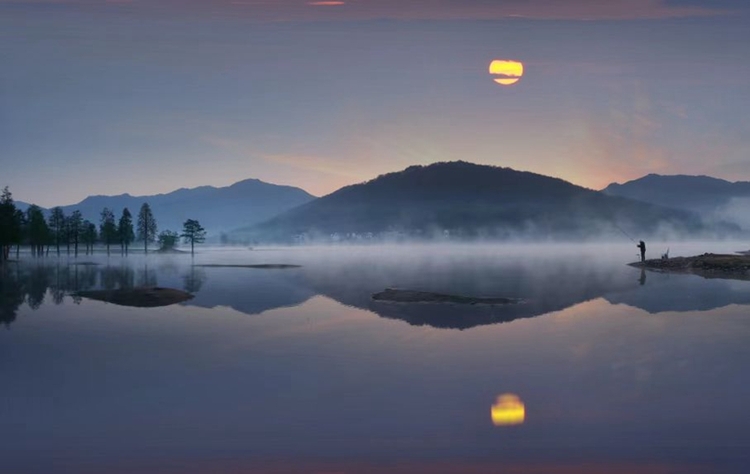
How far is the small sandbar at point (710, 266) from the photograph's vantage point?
92375mm

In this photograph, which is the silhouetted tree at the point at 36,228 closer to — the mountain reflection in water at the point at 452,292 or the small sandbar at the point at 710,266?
the mountain reflection in water at the point at 452,292

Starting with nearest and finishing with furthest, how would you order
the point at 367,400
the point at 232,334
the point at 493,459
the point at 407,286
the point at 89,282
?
the point at 493,459, the point at 367,400, the point at 232,334, the point at 407,286, the point at 89,282

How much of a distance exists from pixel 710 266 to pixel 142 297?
85.2 meters

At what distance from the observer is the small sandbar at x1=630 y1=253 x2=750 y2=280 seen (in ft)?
303

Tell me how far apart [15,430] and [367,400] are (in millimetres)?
11791

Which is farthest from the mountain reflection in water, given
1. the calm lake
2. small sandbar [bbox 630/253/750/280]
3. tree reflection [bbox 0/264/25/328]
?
small sandbar [bbox 630/253/750/280]

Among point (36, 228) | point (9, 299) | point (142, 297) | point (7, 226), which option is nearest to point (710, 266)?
point (142, 297)

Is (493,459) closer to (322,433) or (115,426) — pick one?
(322,433)

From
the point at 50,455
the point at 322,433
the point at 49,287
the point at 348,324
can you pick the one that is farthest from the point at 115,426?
the point at 49,287

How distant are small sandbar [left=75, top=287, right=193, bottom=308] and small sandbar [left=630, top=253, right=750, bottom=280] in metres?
72.3

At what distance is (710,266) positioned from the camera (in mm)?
101500

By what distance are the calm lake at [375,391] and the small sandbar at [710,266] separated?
48643mm

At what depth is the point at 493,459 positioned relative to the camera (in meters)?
18.4

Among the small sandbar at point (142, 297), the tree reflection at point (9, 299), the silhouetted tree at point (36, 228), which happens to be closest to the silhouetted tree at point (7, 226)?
the silhouetted tree at point (36, 228)
